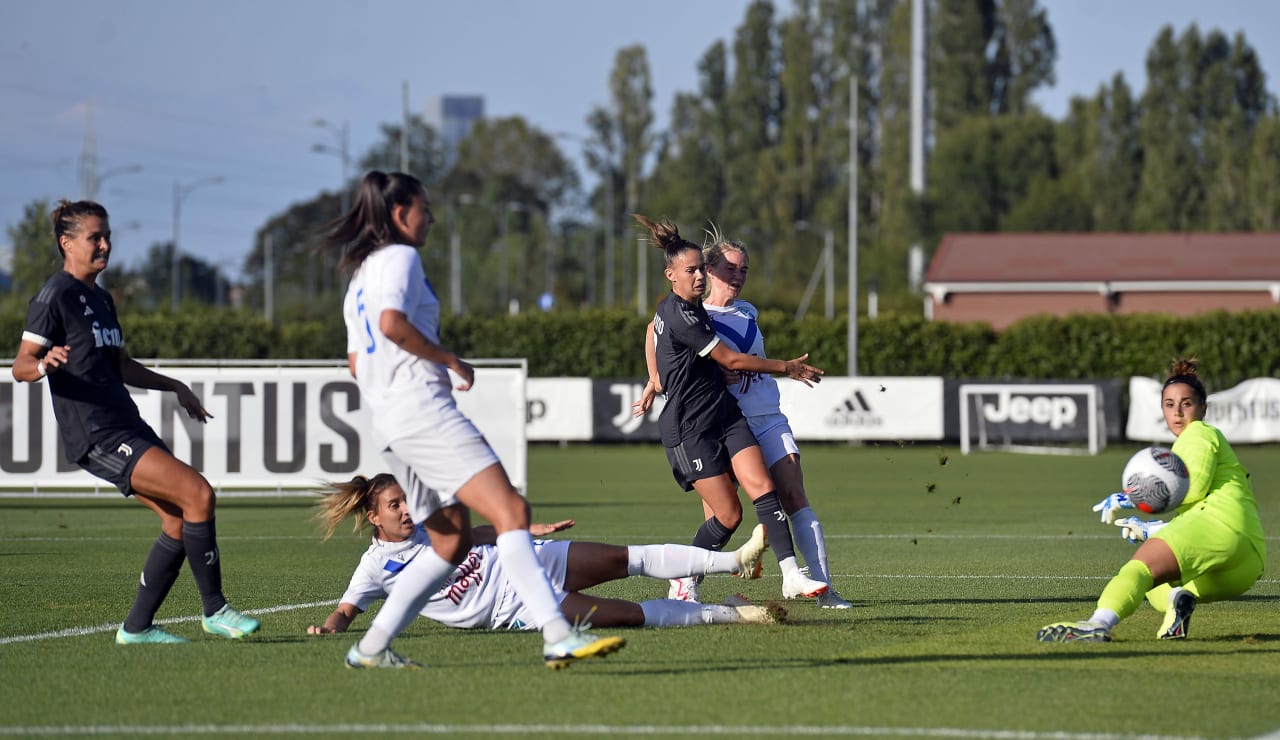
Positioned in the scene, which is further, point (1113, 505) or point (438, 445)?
point (1113, 505)

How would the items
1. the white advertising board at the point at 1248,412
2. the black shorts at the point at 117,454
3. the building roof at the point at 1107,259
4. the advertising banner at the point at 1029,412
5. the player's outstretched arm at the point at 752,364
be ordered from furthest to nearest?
the building roof at the point at 1107,259
the white advertising board at the point at 1248,412
the advertising banner at the point at 1029,412
the player's outstretched arm at the point at 752,364
the black shorts at the point at 117,454

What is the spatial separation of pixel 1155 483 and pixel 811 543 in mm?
2519

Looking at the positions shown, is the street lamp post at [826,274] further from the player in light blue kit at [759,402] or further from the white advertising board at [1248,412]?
the player in light blue kit at [759,402]

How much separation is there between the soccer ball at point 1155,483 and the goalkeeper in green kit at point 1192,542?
0.15m

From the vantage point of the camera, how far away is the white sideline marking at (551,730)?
534 cm

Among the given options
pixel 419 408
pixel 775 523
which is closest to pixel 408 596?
pixel 419 408

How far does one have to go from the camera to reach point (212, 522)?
7551 millimetres

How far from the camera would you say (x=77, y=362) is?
7355 mm

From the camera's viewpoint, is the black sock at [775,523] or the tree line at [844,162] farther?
the tree line at [844,162]

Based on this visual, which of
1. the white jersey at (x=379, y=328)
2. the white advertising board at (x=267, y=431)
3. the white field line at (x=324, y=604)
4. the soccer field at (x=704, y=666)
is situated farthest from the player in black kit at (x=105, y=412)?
the white advertising board at (x=267, y=431)

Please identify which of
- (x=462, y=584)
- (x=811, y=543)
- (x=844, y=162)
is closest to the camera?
(x=462, y=584)

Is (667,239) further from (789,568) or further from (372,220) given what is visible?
(372,220)

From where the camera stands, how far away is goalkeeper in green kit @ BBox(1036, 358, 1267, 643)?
714 centimetres

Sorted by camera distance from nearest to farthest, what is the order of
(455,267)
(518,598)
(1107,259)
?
(518,598) → (1107,259) → (455,267)
